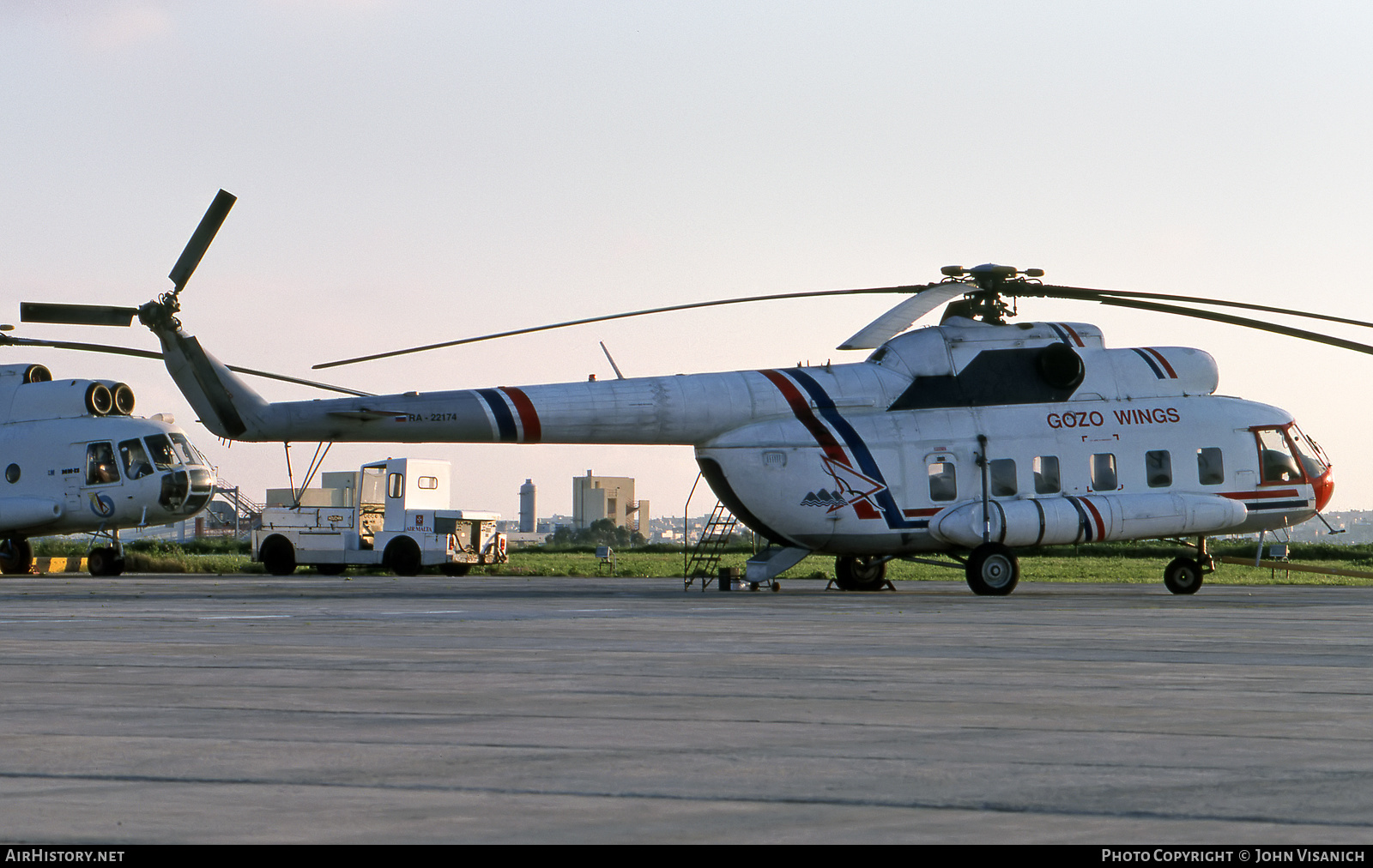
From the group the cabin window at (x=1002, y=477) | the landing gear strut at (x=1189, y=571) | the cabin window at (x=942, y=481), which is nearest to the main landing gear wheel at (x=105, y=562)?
the cabin window at (x=942, y=481)

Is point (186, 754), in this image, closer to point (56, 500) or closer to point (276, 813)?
point (276, 813)

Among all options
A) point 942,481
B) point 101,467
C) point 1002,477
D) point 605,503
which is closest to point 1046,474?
point 1002,477

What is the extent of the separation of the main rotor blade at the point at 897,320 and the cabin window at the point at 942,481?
87.8 inches

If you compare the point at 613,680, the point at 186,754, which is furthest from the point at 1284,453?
the point at 186,754

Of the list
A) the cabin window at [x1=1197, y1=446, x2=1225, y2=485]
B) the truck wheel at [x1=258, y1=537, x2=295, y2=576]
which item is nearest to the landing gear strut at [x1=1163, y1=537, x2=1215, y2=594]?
the cabin window at [x1=1197, y1=446, x2=1225, y2=485]

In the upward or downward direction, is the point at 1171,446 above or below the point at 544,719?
above

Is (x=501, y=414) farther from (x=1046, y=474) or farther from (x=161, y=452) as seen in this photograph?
(x=161, y=452)

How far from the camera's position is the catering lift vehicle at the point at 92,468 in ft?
100

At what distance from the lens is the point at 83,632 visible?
436 inches

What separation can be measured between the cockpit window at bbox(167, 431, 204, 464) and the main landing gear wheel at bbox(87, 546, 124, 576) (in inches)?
101

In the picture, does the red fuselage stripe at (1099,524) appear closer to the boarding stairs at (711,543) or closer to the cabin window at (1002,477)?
the cabin window at (1002,477)

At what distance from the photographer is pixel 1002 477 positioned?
21.2 m

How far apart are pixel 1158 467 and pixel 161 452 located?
2109cm
